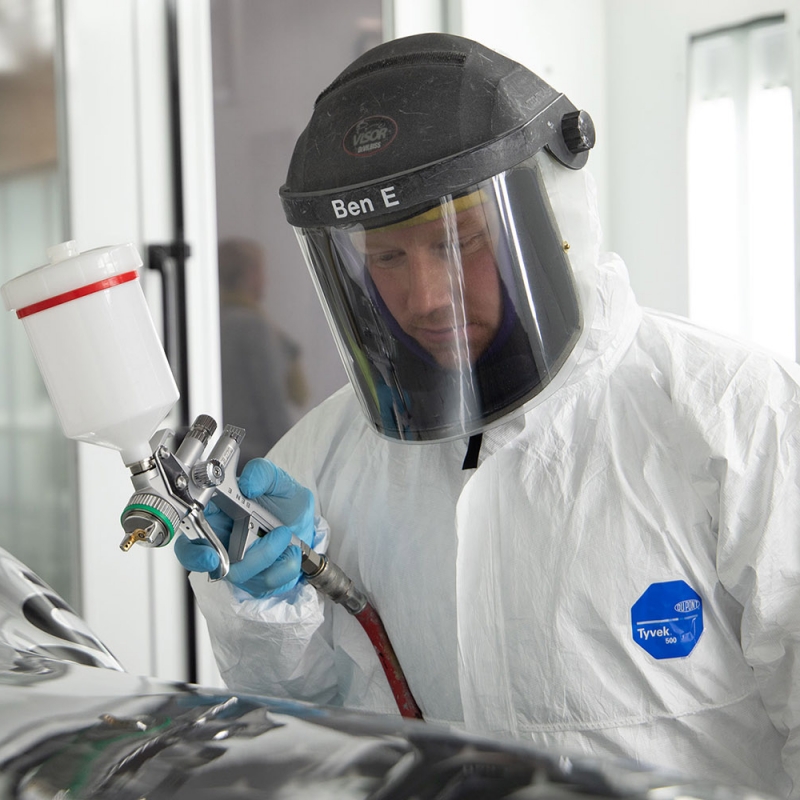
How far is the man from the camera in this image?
39.4 inches

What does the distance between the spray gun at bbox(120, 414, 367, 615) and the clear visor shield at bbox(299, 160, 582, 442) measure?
0.20 meters

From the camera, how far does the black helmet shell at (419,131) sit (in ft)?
3.27

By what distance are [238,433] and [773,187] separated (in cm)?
315

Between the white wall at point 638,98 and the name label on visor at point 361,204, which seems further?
the white wall at point 638,98

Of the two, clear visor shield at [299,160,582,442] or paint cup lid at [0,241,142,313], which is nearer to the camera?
paint cup lid at [0,241,142,313]

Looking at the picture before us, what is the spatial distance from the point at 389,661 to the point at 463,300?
1.47 ft

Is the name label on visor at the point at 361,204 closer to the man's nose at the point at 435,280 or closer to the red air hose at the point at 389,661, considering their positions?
the man's nose at the point at 435,280

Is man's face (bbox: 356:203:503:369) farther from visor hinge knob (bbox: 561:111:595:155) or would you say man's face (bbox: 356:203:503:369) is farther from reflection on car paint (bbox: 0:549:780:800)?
reflection on car paint (bbox: 0:549:780:800)

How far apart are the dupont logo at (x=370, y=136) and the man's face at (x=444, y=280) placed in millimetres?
88

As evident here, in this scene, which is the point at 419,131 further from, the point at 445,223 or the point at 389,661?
the point at 389,661

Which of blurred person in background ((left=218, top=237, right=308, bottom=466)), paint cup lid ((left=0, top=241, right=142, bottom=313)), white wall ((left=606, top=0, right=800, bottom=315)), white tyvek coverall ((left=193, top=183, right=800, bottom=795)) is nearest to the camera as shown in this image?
paint cup lid ((left=0, top=241, right=142, bottom=313))

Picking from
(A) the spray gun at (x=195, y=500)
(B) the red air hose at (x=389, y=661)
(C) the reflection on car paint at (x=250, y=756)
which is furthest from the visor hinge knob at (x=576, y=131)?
(C) the reflection on car paint at (x=250, y=756)

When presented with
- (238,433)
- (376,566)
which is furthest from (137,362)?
(376,566)

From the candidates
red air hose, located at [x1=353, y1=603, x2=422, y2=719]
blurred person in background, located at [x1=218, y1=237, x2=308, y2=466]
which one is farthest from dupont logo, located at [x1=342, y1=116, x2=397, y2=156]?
blurred person in background, located at [x1=218, y1=237, x2=308, y2=466]
